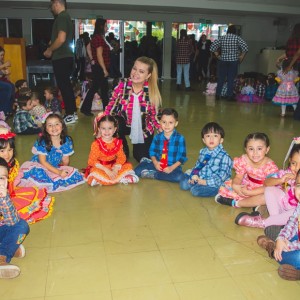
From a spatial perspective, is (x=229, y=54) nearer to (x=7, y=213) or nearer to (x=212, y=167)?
(x=212, y=167)

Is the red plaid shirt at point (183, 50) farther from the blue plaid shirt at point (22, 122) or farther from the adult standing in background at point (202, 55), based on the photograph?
the blue plaid shirt at point (22, 122)

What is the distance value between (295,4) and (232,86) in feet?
18.4

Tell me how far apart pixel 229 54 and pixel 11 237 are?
7.09 metres

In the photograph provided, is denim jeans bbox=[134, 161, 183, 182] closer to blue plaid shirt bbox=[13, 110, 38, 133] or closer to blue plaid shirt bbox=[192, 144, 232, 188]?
blue plaid shirt bbox=[192, 144, 232, 188]

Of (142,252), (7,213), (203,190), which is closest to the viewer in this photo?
(7,213)

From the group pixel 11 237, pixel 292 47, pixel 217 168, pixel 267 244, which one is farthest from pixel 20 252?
pixel 292 47

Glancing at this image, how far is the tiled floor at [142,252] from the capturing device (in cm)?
207

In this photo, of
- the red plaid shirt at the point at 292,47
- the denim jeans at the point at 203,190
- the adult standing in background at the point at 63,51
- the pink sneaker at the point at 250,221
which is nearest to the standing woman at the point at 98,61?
the adult standing in background at the point at 63,51

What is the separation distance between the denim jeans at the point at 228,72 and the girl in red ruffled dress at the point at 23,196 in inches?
254

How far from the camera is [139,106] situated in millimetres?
4035

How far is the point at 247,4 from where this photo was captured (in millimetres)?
12094

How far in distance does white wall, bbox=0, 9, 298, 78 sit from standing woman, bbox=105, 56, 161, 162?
32.2ft

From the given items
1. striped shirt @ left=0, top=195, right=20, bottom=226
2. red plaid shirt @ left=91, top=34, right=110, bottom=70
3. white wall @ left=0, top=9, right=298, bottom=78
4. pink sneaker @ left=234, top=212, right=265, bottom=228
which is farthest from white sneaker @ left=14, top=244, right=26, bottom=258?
white wall @ left=0, top=9, right=298, bottom=78

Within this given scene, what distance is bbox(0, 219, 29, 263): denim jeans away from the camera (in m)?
2.22
